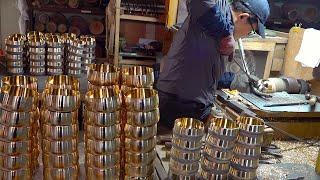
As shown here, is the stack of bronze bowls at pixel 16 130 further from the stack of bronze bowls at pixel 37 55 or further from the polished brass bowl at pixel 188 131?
the stack of bronze bowls at pixel 37 55

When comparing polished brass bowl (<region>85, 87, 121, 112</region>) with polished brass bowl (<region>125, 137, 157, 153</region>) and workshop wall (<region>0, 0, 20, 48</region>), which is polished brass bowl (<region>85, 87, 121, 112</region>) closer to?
polished brass bowl (<region>125, 137, 157, 153</region>)

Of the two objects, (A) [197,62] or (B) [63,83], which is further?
(A) [197,62]

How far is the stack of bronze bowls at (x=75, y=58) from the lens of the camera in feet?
6.21

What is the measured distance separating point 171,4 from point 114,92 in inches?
80.9

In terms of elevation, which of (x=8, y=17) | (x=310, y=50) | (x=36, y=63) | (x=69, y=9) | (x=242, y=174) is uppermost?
(x=69, y=9)

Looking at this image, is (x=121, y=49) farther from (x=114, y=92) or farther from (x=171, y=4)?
(x=114, y=92)

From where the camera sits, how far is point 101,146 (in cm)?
96

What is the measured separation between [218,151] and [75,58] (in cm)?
115

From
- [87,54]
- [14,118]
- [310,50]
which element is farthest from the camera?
[310,50]

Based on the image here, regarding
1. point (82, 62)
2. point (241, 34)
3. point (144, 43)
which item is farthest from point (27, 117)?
point (144, 43)

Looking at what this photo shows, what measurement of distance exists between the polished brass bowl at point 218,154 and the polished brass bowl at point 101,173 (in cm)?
27

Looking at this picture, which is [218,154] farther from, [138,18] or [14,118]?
[138,18]

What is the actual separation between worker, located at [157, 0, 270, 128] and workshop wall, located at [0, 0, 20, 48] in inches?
116

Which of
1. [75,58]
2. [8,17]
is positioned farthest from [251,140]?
[8,17]
